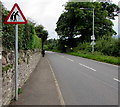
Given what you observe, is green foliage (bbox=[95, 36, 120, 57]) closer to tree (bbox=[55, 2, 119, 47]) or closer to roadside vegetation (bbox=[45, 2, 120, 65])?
roadside vegetation (bbox=[45, 2, 120, 65])

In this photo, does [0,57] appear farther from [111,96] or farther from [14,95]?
[111,96]

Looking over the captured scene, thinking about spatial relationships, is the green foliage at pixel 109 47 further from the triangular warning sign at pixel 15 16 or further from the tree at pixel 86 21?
the triangular warning sign at pixel 15 16

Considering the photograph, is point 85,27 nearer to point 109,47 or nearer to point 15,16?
point 109,47

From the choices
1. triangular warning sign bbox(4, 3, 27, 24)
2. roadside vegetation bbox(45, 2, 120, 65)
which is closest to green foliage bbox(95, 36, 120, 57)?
roadside vegetation bbox(45, 2, 120, 65)

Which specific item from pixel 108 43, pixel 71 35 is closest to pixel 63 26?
pixel 71 35

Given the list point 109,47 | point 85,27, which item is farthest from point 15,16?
point 85,27

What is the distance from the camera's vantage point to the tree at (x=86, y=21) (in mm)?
43219

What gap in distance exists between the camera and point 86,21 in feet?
146

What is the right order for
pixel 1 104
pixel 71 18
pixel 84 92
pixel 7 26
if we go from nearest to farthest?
pixel 1 104 → pixel 7 26 → pixel 84 92 → pixel 71 18

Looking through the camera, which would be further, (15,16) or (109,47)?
(109,47)

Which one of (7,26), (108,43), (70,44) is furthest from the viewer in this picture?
(70,44)

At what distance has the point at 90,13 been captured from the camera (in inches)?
1684

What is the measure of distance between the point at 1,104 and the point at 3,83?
0.49m

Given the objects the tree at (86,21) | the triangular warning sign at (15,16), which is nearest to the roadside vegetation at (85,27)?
the tree at (86,21)
